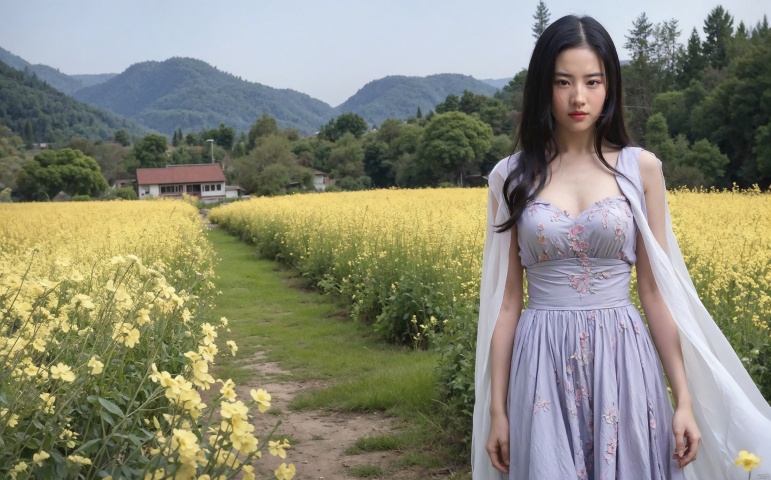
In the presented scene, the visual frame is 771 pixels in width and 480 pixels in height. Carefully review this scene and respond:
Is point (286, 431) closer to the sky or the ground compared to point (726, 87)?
closer to the ground

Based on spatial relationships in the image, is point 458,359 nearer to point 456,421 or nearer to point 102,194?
point 456,421

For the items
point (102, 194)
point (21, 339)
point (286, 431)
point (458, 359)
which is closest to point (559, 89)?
point (21, 339)

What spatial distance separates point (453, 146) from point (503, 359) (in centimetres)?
5445

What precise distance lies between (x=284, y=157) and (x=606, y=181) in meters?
67.4

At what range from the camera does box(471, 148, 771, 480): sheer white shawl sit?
2.08 metres

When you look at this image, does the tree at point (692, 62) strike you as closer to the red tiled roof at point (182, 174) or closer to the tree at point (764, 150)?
the tree at point (764, 150)

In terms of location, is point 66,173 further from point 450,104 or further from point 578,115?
point 578,115

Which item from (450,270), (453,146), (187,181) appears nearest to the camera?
(450,270)

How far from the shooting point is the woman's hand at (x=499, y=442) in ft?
7.29

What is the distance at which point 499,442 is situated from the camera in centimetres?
223

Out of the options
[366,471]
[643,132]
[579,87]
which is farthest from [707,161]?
[579,87]

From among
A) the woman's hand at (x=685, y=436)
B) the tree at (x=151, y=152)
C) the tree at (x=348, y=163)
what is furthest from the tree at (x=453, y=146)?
the woman's hand at (x=685, y=436)

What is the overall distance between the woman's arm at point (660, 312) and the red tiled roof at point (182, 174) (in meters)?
80.0

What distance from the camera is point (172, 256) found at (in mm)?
8742
